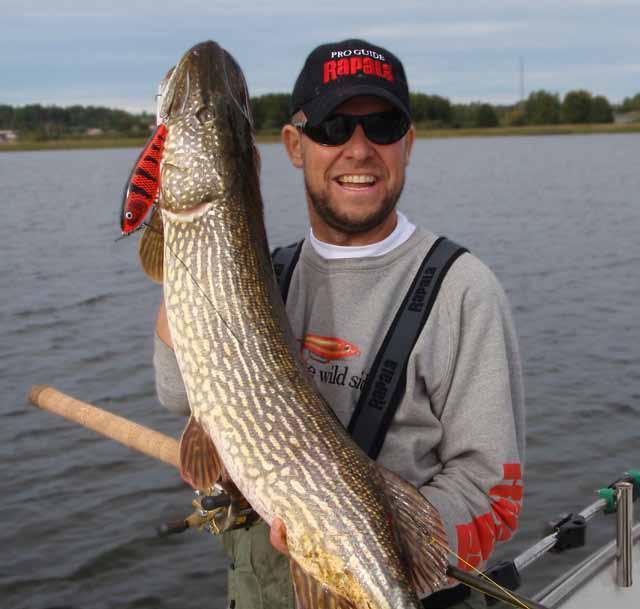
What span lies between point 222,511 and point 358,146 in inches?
49.1

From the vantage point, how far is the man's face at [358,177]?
104 inches

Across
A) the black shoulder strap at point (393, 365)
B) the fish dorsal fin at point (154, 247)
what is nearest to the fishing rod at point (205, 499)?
the black shoulder strap at point (393, 365)

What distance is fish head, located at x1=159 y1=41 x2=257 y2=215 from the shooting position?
250 centimetres

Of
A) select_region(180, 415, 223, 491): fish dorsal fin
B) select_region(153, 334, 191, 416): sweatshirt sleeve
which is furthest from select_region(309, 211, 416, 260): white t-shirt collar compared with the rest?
select_region(180, 415, 223, 491): fish dorsal fin

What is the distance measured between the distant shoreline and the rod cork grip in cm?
5359

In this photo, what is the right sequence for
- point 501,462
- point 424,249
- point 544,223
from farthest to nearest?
point 544,223, point 424,249, point 501,462

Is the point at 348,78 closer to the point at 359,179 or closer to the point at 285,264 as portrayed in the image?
the point at 359,179

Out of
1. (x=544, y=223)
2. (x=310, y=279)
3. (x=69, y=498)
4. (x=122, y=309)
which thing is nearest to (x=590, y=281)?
(x=544, y=223)

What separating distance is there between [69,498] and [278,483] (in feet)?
16.6

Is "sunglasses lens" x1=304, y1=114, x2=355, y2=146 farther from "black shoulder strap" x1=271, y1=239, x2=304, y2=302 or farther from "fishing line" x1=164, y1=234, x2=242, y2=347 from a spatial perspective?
"fishing line" x1=164, y1=234, x2=242, y2=347

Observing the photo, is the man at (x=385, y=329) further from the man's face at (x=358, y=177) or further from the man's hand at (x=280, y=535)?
the man's hand at (x=280, y=535)

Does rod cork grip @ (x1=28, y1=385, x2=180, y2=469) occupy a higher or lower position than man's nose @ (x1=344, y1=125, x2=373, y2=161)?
lower

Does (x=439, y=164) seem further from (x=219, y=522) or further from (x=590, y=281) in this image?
(x=219, y=522)

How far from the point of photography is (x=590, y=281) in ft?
43.0
